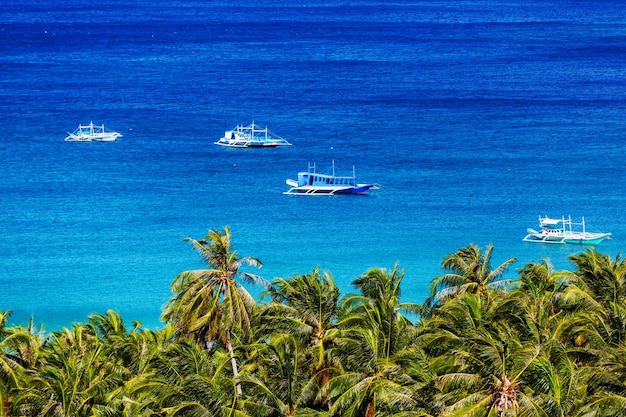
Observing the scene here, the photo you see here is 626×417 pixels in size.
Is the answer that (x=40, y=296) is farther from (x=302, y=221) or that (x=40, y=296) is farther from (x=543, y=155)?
(x=543, y=155)

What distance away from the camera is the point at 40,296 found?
66.8 metres

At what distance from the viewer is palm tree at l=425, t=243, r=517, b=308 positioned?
3969cm

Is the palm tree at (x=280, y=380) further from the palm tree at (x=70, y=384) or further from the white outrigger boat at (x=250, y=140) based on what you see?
the white outrigger boat at (x=250, y=140)

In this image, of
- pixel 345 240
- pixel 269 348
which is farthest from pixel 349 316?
pixel 345 240

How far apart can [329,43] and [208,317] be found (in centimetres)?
13904

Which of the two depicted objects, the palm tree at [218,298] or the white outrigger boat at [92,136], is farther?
the white outrigger boat at [92,136]

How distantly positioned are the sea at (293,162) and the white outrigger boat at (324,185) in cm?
115

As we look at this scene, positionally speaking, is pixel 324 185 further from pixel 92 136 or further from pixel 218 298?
pixel 218 298

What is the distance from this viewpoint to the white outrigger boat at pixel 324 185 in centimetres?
8675

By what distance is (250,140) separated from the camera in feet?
335

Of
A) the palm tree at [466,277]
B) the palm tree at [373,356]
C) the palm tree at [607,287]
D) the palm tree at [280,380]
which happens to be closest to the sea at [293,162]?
the palm tree at [466,277]

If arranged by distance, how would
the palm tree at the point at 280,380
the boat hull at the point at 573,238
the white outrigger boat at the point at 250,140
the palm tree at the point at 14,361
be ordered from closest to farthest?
1. the palm tree at the point at 280,380
2. the palm tree at the point at 14,361
3. the boat hull at the point at 573,238
4. the white outrigger boat at the point at 250,140

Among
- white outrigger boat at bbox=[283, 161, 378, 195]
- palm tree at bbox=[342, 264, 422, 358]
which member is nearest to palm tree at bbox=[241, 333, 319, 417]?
palm tree at bbox=[342, 264, 422, 358]

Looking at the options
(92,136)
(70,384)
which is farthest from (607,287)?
(92,136)
